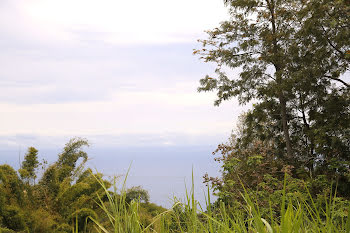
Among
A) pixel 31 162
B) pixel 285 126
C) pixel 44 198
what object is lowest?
pixel 44 198

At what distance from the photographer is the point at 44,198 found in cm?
986

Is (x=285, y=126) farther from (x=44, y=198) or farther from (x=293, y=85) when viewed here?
(x=44, y=198)

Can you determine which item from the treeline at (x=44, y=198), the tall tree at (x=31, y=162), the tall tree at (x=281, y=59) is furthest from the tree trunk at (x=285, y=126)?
the tall tree at (x=31, y=162)

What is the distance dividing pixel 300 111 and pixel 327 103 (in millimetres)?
1531

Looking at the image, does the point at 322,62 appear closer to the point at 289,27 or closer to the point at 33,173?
the point at 289,27

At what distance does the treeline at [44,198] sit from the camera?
25.8ft

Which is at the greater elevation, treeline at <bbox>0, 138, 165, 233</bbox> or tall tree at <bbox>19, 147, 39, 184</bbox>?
tall tree at <bbox>19, 147, 39, 184</bbox>

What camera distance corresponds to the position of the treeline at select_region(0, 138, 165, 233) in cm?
787

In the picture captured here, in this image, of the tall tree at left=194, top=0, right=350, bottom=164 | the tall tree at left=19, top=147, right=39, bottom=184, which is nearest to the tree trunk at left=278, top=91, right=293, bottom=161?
the tall tree at left=194, top=0, right=350, bottom=164

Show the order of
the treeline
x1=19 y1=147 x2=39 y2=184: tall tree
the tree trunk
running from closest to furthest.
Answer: the treeline → x1=19 y1=147 x2=39 y2=184: tall tree → the tree trunk

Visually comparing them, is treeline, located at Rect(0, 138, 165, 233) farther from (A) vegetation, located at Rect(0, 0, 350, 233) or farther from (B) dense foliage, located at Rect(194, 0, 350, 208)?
(B) dense foliage, located at Rect(194, 0, 350, 208)

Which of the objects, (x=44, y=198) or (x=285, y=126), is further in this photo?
(x=285, y=126)

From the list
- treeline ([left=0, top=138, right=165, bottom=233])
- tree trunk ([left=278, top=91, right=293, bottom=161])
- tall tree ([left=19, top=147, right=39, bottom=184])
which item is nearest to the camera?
treeline ([left=0, top=138, right=165, bottom=233])

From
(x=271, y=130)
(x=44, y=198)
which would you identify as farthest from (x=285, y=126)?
(x=44, y=198)
